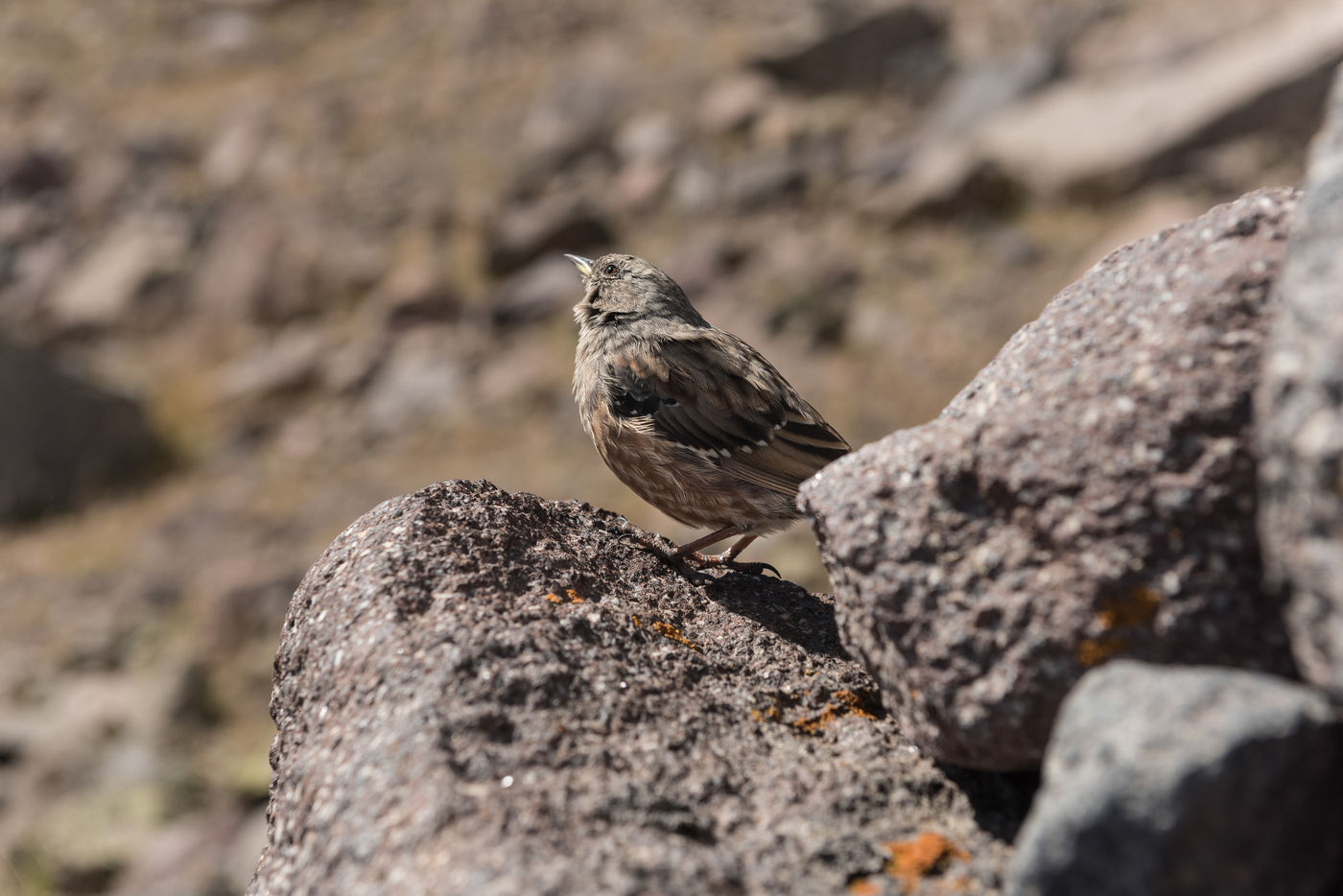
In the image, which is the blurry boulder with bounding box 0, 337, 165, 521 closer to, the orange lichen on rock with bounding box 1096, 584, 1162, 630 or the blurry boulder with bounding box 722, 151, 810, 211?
the blurry boulder with bounding box 722, 151, 810, 211

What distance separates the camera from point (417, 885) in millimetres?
2566

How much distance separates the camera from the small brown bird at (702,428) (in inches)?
234

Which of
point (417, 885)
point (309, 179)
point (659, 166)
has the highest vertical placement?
point (309, 179)

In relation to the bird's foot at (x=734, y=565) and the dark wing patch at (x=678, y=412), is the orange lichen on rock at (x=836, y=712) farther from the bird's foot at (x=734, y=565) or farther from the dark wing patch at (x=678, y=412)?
the dark wing patch at (x=678, y=412)

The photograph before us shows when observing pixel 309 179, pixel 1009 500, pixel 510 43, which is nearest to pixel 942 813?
pixel 1009 500

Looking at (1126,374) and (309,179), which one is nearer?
(1126,374)

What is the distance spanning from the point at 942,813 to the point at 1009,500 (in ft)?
3.02

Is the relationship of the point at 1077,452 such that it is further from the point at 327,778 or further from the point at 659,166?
the point at 659,166

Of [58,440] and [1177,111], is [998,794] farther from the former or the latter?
[58,440]

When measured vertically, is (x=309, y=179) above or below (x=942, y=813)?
above

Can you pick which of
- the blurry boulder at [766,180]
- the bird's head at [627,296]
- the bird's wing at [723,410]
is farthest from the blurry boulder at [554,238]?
the bird's wing at [723,410]

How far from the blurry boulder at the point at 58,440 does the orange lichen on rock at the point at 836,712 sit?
1527cm

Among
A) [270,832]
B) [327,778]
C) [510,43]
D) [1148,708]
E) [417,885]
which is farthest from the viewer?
[510,43]

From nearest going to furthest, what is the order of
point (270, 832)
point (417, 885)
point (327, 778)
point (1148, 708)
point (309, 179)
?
point (1148, 708) < point (417, 885) < point (327, 778) < point (270, 832) < point (309, 179)
